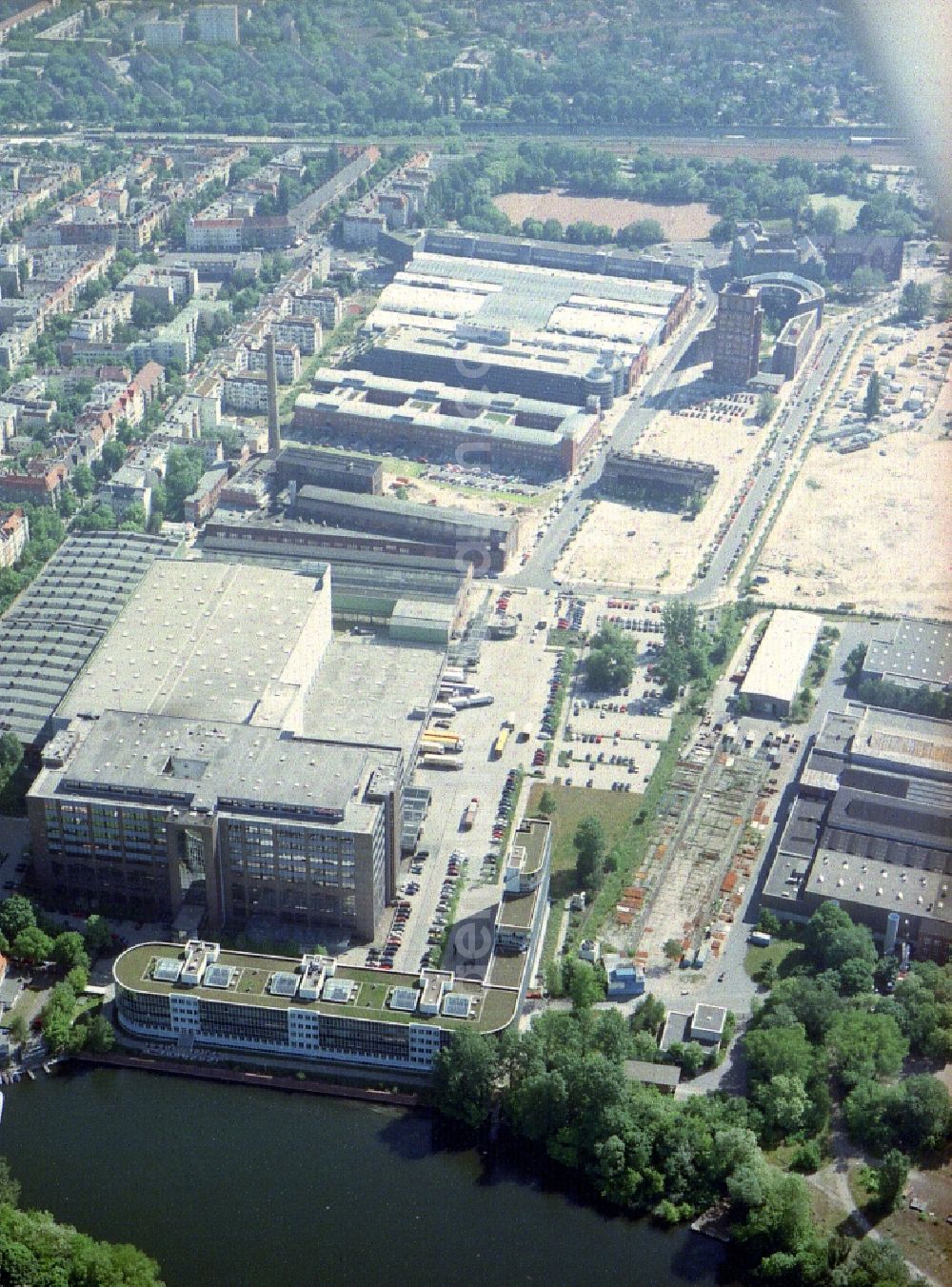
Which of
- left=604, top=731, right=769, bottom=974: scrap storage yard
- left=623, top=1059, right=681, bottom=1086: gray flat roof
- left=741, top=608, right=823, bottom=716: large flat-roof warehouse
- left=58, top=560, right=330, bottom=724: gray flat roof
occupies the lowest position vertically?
left=604, top=731, right=769, bottom=974: scrap storage yard

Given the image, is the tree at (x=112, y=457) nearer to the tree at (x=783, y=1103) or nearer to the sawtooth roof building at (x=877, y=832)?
the sawtooth roof building at (x=877, y=832)

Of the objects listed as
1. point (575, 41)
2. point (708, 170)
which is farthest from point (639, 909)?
point (575, 41)

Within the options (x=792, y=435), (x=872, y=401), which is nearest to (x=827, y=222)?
(x=872, y=401)

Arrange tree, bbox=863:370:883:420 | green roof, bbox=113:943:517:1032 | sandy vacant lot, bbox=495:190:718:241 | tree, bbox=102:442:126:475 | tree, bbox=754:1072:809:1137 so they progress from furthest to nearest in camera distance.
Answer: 1. sandy vacant lot, bbox=495:190:718:241
2. tree, bbox=863:370:883:420
3. tree, bbox=102:442:126:475
4. green roof, bbox=113:943:517:1032
5. tree, bbox=754:1072:809:1137

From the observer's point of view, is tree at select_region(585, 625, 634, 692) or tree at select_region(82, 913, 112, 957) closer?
tree at select_region(82, 913, 112, 957)

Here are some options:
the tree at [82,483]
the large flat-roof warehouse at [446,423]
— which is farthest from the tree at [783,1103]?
the tree at [82,483]

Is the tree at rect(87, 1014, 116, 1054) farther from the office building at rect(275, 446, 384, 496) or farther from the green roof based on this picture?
the office building at rect(275, 446, 384, 496)

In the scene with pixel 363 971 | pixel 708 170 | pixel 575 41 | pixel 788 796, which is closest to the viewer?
pixel 363 971

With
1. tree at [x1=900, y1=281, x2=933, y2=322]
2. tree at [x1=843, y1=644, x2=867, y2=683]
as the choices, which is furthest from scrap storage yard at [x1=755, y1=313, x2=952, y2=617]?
tree at [x1=900, y1=281, x2=933, y2=322]

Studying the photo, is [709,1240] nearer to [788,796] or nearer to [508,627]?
[788,796]
